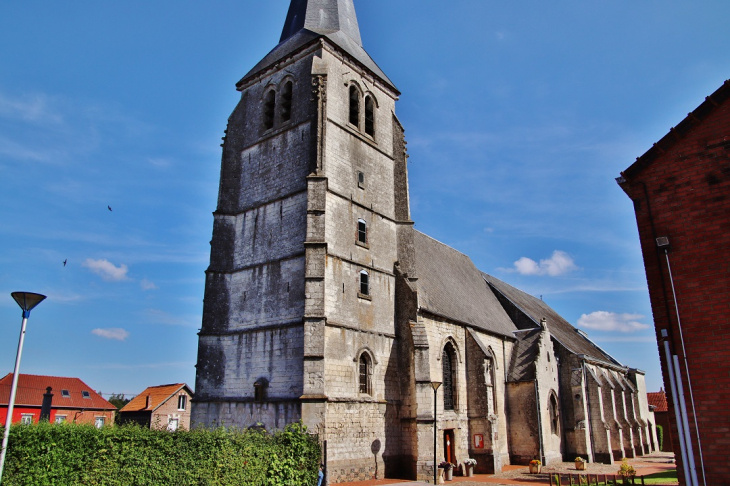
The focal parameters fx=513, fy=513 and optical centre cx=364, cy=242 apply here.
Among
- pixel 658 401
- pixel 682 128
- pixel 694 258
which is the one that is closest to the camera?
pixel 694 258

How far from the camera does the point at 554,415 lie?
27.5m

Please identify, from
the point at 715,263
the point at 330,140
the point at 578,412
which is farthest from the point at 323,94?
the point at 578,412

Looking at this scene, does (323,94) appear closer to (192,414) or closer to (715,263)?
(192,414)

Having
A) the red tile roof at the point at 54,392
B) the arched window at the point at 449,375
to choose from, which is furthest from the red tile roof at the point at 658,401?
the red tile roof at the point at 54,392

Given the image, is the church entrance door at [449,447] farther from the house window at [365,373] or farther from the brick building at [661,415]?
the brick building at [661,415]

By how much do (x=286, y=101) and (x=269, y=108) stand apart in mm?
1108

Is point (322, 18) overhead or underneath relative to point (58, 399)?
overhead

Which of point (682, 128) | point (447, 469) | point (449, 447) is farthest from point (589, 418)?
point (682, 128)

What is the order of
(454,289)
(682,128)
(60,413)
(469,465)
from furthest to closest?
1. (60,413)
2. (454,289)
3. (469,465)
4. (682,128)

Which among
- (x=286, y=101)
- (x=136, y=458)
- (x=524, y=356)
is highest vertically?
(x=286, y=101)

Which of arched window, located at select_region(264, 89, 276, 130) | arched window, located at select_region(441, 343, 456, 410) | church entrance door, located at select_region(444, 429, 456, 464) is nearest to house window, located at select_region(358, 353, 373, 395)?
arched window, located at select_region(441, 343, 456, 410)

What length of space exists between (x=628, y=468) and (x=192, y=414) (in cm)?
1603

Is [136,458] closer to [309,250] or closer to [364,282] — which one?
[309,250]

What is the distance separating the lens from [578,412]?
92.2ft
